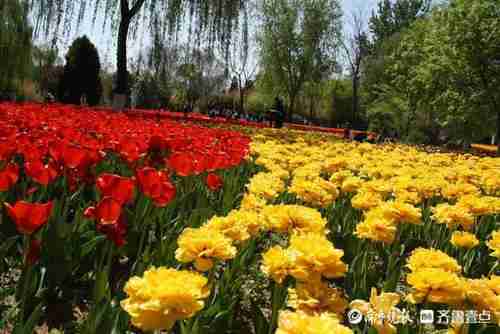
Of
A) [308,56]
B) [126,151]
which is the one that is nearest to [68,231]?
[126,151]

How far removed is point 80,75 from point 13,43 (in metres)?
7.66

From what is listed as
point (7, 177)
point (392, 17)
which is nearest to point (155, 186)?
point (7, 177)

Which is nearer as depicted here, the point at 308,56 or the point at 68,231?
the point at 68,231

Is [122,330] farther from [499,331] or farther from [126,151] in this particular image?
[126,151]

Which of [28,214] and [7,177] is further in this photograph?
[7,177]

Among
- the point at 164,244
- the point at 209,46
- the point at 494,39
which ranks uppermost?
the point at 494,39

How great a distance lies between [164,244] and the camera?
7.40 feet

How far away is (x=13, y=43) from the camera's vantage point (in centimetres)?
1652

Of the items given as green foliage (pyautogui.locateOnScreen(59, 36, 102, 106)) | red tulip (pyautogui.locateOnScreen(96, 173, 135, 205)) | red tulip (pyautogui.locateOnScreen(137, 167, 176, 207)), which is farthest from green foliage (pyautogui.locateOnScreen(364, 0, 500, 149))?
red tulip (pyautogui.locateOnScreen(96, 173, 135, 205))

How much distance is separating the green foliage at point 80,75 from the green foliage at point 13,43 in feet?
19.9

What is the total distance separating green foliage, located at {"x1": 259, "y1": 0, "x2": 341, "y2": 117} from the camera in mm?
30641

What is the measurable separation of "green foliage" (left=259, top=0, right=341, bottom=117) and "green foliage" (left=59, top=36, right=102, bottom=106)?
11700 mm

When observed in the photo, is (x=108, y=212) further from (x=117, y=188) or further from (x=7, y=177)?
(x=7, y=177)

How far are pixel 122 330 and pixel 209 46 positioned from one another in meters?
9.53
